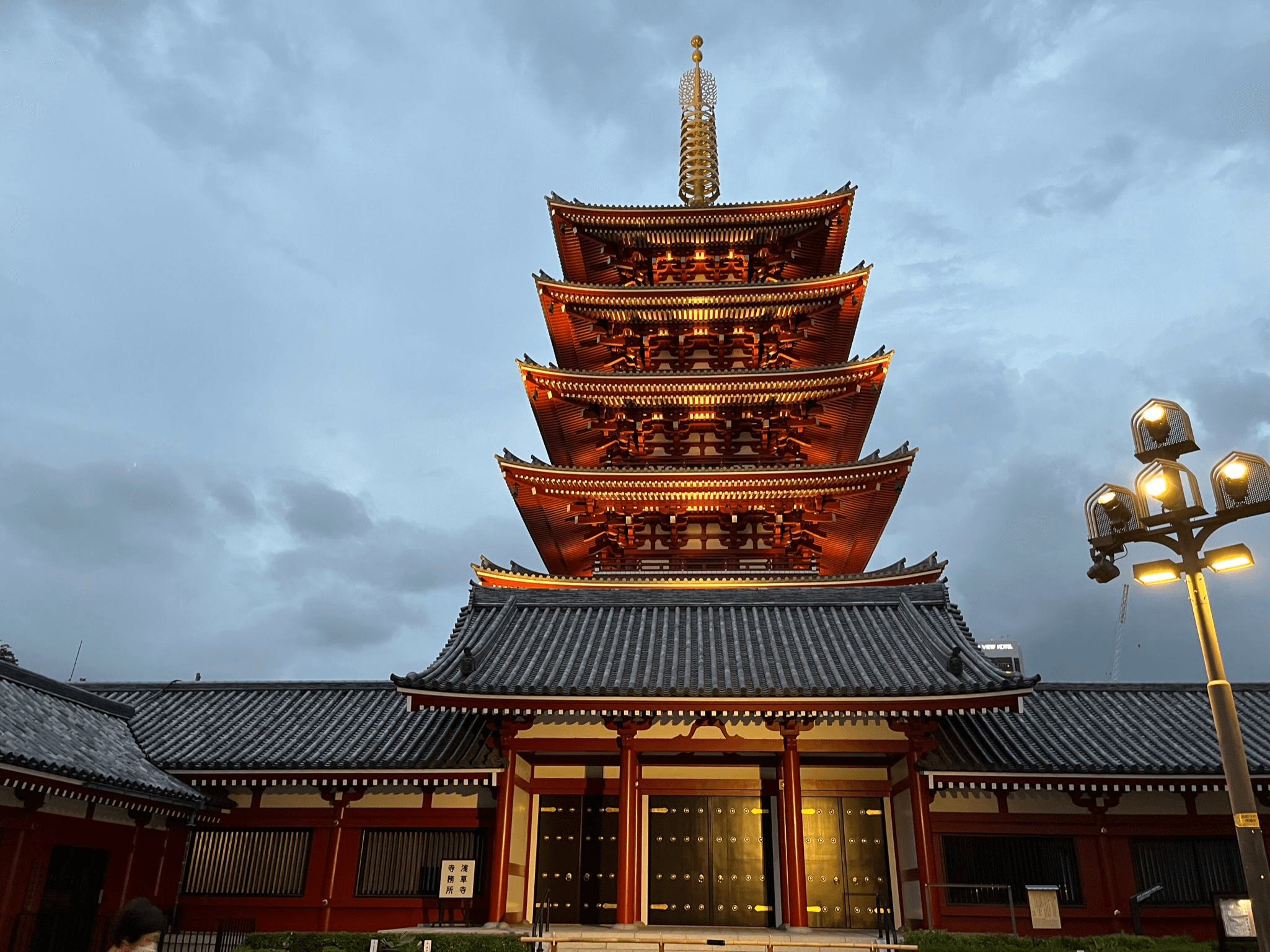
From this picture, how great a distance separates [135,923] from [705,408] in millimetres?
20958

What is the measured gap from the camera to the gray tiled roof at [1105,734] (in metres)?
15.2

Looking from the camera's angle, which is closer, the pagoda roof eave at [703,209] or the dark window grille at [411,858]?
the dark window grille at [411,858]

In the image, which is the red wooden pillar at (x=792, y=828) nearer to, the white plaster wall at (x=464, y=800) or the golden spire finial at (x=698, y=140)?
the white plaster wall at (x=464, y=800)

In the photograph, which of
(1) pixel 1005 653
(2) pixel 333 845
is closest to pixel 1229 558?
(2) pixel 333 845

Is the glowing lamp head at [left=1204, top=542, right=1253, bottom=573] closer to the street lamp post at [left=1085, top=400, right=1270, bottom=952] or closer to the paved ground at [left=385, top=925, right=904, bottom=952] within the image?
the street lamp post at [left=1085, top=400, right=1270, bottom=952]

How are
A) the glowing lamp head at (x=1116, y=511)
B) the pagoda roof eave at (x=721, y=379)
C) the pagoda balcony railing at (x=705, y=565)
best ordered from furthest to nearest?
the pagoda roof eave at (x=721, y=379), the pagoda balcony railing at (x=705, y=565), the glowing lamp head at (x=1116, y=511)

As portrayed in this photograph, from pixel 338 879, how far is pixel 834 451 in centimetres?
1839

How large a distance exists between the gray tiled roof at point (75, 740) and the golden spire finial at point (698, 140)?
24.0 meters

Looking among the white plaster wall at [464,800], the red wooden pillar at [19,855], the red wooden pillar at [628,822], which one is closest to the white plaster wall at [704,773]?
the red wooden pillar at [628,822]

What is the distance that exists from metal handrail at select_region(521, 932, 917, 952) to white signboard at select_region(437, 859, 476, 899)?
2.60 m

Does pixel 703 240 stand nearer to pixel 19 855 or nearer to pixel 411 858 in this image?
pixel 411 858

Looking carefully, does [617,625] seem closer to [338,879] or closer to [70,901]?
[338,879]

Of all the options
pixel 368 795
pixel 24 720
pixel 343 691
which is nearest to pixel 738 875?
pixel 368 795

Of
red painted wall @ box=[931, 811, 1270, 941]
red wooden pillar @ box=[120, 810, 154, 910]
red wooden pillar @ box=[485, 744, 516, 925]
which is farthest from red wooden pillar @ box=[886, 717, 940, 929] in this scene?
red wooden pillar @ box=[120, 810, 154, 910]
